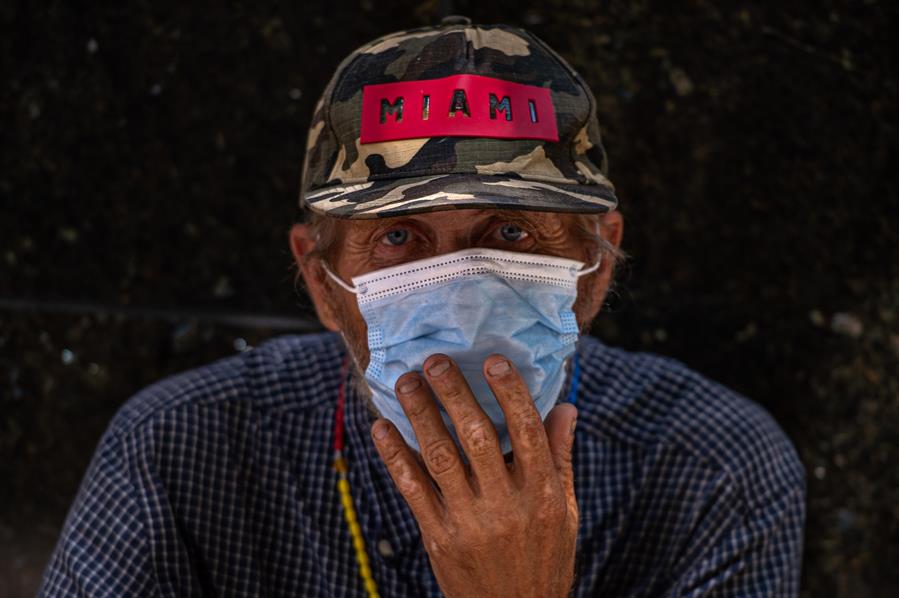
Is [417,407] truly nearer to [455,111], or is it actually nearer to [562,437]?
[562,437]

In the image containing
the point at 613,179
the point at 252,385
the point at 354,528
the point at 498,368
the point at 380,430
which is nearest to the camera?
the point at 498,368

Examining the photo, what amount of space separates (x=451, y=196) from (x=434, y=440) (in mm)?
468

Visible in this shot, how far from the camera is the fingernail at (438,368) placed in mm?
1731

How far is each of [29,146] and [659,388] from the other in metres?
2.23

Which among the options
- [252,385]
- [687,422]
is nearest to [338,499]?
[252,385]

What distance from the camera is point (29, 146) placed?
3.12 metres

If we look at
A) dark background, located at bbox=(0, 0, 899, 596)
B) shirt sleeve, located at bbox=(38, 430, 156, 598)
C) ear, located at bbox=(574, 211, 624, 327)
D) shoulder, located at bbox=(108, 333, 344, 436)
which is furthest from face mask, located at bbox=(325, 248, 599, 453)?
dark background, located at bbox=(0, 0, 899, 596)

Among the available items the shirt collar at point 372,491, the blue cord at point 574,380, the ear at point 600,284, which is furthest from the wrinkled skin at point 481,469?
the blue cord at point 574,380

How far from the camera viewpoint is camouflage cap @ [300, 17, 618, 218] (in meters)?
1.84

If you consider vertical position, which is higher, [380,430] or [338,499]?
[380,430]

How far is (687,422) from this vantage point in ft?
7.77

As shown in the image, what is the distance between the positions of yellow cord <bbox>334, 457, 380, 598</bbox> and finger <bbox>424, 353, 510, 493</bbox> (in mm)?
658

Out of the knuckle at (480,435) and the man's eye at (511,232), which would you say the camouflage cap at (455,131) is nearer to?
the man's eye at (511,232)

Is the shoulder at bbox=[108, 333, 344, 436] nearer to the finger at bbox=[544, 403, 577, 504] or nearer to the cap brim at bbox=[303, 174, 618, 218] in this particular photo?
the cap brim at bbox=[303, 174, 618, 218]
